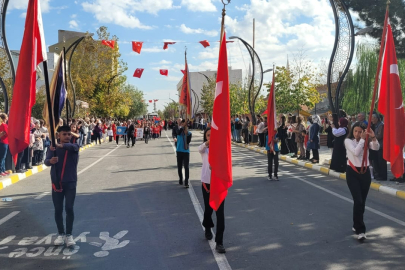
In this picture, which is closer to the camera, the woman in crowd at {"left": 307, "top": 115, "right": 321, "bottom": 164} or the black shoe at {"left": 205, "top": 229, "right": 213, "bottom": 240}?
the black shoe at {"left": 205, "top": 229, "right": 213, "bottom": 240}

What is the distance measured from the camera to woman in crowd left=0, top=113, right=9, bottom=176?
12258 mm

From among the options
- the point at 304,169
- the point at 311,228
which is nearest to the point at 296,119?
the point at 304,169

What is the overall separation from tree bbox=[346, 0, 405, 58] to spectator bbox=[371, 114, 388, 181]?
8.99m

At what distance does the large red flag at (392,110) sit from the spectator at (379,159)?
4.68 m

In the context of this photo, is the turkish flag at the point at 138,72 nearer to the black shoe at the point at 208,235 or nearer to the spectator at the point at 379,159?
the spectator at the point at 379,159

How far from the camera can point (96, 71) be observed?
1592 inches

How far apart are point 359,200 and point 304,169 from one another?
8.68 m

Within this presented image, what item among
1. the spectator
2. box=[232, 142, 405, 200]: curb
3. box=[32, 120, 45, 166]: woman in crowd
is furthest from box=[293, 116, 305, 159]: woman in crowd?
box=[32, 120, 45, 166]: woman in crowd

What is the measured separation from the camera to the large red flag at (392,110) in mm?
6816

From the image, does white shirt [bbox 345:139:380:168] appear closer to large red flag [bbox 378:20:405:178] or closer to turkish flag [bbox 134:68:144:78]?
large red flag [bbox 378:20:405:178]

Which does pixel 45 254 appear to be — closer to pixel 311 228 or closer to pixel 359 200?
pixel 311 228

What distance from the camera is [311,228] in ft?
22.3

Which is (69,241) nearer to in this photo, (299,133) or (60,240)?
(60,240)

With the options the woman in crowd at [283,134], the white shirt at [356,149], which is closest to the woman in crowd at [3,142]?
the woman in crowd at [283,134]
